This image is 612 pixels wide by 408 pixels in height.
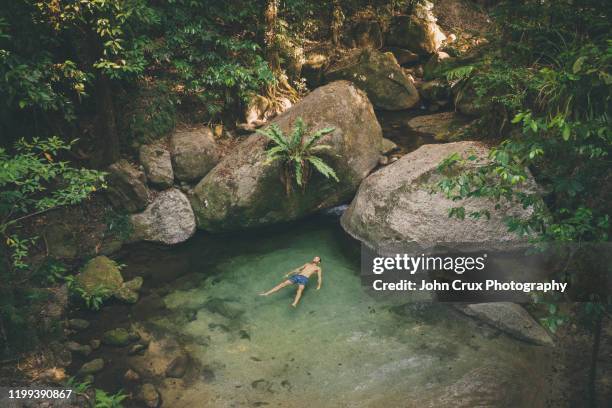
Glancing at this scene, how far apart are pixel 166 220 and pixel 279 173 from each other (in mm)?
2735

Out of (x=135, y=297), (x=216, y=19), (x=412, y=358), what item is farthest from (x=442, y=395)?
(x=216, y=19)

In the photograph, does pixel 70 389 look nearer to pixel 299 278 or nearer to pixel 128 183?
pixel 299 278

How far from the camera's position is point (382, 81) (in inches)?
536

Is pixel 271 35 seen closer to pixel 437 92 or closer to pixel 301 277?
pixel 437 92

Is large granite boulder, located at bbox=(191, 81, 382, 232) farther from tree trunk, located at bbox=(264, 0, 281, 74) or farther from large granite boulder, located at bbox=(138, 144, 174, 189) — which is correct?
tree trunk, located at bbox=(264, 0, 281, 74)

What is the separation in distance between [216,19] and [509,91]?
295 inches

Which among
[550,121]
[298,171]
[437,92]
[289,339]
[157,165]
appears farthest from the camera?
[437,92]

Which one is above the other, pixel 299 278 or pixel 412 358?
pixel 299 278

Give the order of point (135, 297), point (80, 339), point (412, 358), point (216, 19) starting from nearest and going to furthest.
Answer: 1. point (412, 358)
2. point (80, 339)
3. point (135, 297)
4. point (216, 19)

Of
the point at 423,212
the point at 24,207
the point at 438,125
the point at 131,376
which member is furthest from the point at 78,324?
the point at 438,125

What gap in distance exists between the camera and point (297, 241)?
31.2 ft

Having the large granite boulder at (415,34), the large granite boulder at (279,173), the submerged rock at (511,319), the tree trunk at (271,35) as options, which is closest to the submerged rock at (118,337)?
the large granite boulder at (279,173)

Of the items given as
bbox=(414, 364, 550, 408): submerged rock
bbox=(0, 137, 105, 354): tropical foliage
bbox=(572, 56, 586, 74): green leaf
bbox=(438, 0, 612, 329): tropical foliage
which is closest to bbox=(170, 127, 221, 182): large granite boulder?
bbox=(0, 137, 105, 354): tropical foliage

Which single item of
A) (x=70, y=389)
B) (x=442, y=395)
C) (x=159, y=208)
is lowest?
(x=442, y=395)
